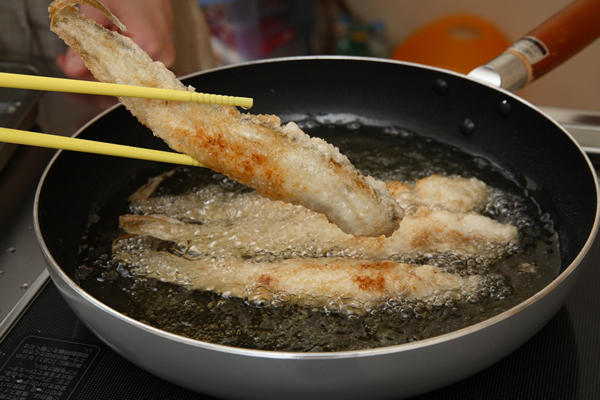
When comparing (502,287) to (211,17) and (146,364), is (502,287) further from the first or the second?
(211,17)

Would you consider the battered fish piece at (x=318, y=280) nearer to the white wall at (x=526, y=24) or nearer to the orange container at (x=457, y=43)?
the orange container at (x=457, y=43)

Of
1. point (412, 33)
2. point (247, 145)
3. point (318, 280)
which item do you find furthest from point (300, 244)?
point (412, 33)

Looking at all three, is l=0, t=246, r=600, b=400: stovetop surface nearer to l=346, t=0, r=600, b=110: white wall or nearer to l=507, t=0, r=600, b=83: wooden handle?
l=507, t=0, r=600, b=83: wooden handle

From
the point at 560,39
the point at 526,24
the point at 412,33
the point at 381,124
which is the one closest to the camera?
the point at 560,39

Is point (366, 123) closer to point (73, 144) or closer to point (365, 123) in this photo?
point (365, 123)

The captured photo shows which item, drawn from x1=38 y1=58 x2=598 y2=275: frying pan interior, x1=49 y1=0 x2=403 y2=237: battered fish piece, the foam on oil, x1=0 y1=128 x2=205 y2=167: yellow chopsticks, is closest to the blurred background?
x1=38 y1=58 x2=598 y2=275: frying pan interior

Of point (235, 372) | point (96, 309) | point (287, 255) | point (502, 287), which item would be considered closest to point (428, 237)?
point (502, 287)

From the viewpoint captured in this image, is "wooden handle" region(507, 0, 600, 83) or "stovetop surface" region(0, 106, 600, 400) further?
"wooden handle" region(507, 0, 600, 83)
